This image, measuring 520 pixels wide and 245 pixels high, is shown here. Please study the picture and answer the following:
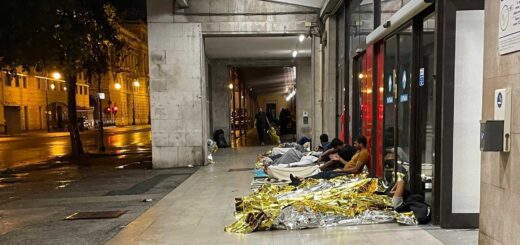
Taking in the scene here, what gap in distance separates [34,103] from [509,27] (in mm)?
47518

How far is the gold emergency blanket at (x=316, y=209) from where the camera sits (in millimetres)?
5445

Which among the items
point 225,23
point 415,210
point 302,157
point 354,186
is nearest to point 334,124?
point 302,157

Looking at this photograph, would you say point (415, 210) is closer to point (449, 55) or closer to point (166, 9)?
point (449, 55)

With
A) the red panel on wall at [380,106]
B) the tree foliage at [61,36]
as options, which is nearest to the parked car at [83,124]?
the tree foliage at [61,36]

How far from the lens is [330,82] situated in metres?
12.6

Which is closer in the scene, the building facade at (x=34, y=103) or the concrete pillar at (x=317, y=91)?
the concrete pillar at (x=317, y=91)

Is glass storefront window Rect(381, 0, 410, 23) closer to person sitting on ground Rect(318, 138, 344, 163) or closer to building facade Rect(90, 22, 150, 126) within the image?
person sitting on ground Rect(318, 138, 344, 163)

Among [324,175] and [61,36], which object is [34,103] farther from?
[324,175]

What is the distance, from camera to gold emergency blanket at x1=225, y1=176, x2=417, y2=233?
5445mm

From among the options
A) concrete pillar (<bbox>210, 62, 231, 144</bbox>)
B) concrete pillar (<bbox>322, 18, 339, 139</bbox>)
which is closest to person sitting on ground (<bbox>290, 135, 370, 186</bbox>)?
concrete pillar (<bbox>322, 18, 339, 139</bbox>)

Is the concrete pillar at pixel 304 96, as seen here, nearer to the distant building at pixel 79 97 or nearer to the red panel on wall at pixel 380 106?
the red panel on wall at pixel 380 106

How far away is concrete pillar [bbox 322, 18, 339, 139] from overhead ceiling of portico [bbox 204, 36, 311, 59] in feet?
7.19

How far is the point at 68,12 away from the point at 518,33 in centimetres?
1603

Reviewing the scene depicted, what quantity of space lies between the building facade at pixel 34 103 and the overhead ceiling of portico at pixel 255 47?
25.2 m
